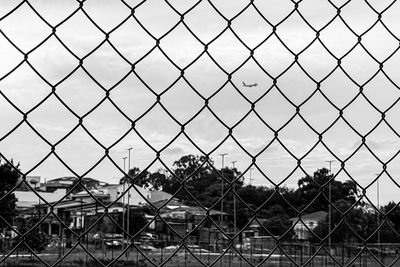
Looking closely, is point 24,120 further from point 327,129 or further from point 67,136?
point 327,129

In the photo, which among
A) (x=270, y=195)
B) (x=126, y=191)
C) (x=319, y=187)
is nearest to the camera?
(x=126, y=191)

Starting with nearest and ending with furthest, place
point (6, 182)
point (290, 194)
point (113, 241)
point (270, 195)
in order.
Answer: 1. point (270, 195)
2. point (6, 182)
3. point (290, 194)
4. point (113, 241)

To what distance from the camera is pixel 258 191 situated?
10352 millimetres

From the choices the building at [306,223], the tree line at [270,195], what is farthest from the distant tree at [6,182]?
the building at [306,223]

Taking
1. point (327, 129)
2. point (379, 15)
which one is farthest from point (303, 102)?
point (379, 15)

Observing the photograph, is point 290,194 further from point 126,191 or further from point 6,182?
point 126,191

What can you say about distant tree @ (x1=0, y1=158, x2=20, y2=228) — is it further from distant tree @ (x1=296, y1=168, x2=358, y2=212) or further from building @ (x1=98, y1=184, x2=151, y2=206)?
distant tree @ (x1=296, y1=168, x2=358, y2=212)

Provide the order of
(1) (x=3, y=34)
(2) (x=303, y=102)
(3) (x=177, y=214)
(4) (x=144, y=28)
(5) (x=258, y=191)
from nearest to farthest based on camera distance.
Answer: (1) (x=3, y=34)
(4) (x=144, y=28)
(2) (x=303, y=102)
(5) (x=258, y=191)
(3) (x=177, y=214)

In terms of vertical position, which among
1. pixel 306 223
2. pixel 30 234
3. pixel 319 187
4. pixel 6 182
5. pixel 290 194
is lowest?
pixel 30 234

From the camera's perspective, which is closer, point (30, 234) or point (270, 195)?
point (30, 234)

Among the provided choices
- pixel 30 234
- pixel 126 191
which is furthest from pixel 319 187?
pixel 30 234

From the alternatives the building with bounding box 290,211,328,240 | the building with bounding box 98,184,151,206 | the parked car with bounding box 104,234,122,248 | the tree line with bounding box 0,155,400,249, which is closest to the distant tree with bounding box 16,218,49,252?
the tree line with bounding box 0,155,400,249

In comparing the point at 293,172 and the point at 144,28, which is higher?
the point at 144,28

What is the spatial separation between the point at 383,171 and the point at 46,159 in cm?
104
